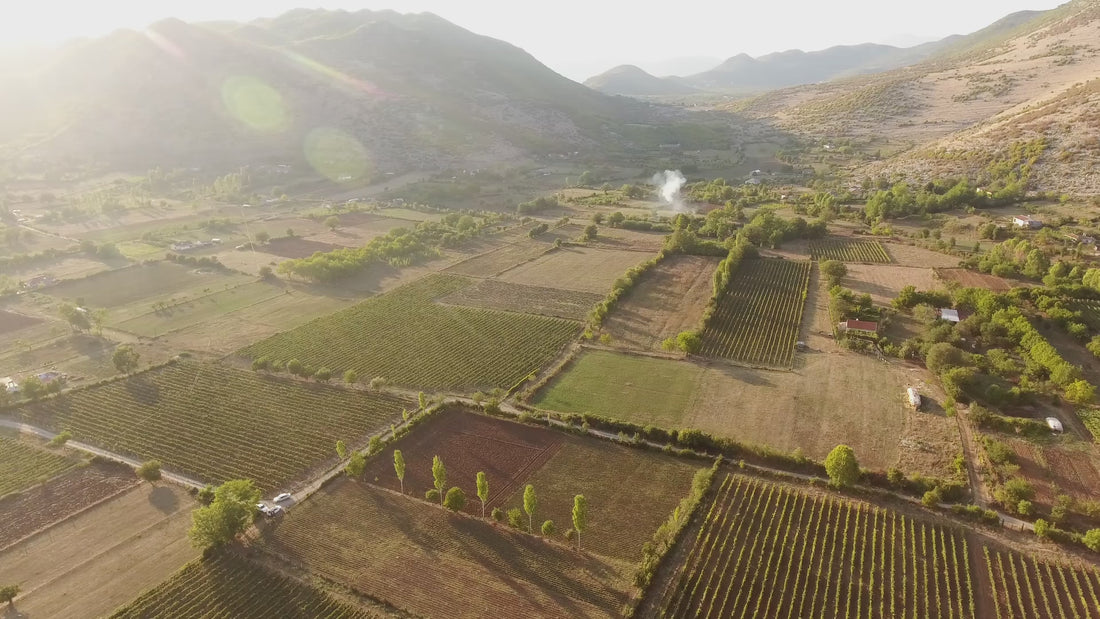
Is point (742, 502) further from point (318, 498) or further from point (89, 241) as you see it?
point (89, 241)

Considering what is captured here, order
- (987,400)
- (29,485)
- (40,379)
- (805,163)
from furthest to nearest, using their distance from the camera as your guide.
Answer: (805,163), (40,379), (987,400), (29,485)

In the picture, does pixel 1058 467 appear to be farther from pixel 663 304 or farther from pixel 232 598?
pixel 232 598

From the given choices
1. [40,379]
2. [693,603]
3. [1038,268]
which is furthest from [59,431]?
[1038,268]

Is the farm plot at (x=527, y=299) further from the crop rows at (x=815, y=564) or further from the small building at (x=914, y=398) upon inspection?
the crop rows at (x=815, y=564)


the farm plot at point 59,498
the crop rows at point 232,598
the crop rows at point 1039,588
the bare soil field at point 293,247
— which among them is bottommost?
the crop rows at point 1039,588

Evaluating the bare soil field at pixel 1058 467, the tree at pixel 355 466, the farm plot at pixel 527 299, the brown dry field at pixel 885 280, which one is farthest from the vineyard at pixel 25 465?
the brown dry field at pixel 885 280

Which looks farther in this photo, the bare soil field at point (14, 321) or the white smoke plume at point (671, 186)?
the white smoke plume at point (671, 186)

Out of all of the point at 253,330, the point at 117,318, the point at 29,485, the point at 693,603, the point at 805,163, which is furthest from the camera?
the point at 805,163
